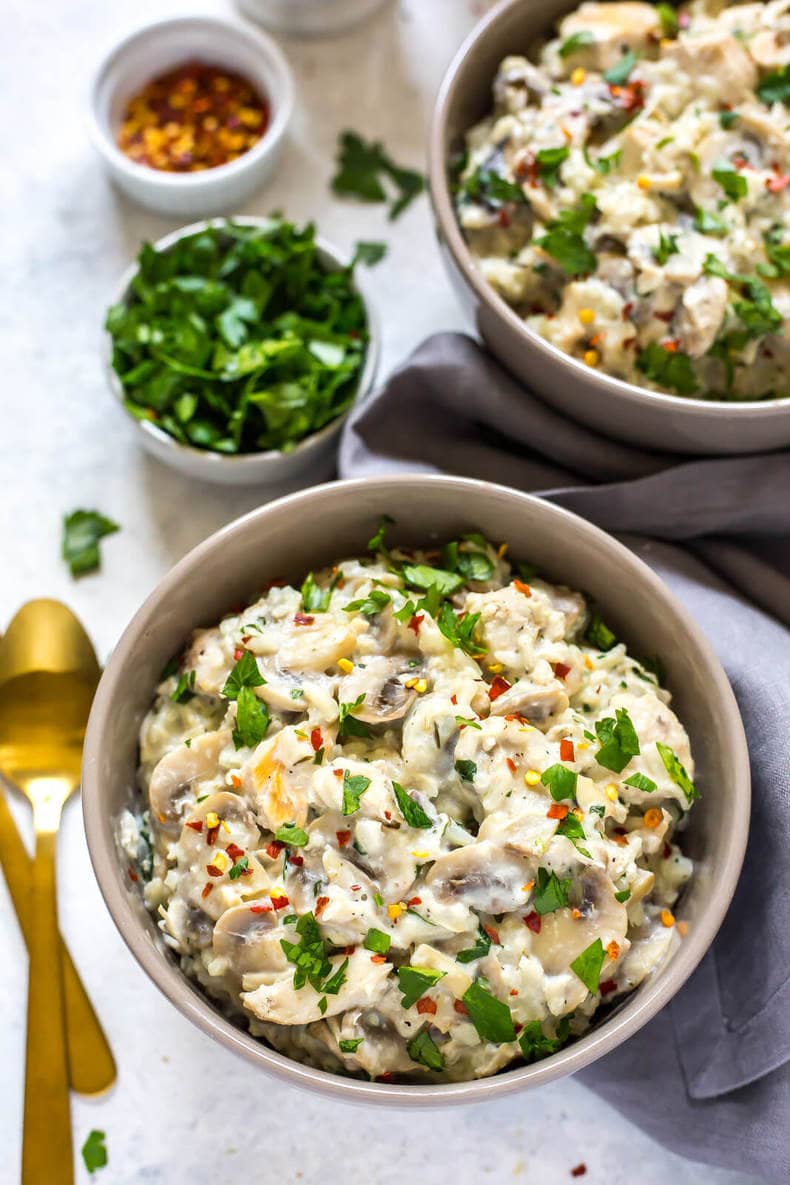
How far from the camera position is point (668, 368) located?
2455mm

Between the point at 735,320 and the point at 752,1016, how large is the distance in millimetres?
1270

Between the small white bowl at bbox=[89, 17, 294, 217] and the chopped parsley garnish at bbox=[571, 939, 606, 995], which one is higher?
the small white bowl at bbox=[89, 17, 294, 217]

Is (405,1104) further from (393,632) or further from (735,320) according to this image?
(735,320)

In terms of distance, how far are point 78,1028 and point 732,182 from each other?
204cm

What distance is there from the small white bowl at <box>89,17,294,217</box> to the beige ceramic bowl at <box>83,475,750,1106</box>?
1081 mm


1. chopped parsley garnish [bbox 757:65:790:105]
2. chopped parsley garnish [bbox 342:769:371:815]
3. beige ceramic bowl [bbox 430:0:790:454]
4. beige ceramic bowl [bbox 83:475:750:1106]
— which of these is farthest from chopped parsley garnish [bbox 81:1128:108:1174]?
chopped parsley garnish [bbox 757:65:790:105]

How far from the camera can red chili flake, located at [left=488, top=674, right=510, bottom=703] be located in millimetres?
2115

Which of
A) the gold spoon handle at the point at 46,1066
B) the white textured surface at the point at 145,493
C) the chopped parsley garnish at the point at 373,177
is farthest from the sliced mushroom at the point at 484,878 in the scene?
the chopped parsley garnish at the point at 373,177

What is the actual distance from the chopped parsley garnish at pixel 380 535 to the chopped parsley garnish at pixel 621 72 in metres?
0.99

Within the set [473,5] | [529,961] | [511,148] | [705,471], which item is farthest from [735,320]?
[473,5]

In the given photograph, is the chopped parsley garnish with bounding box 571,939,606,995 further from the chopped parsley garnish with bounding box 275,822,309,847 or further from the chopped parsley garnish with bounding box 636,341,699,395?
the chopped parsley garnish with bounding box 636,341,699,395

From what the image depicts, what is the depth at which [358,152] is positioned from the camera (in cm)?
320

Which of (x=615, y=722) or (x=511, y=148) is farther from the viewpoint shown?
(x=511, y=148)

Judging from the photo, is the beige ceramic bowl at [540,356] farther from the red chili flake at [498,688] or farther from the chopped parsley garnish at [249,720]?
the chopped parsley garnish at [249,720]
